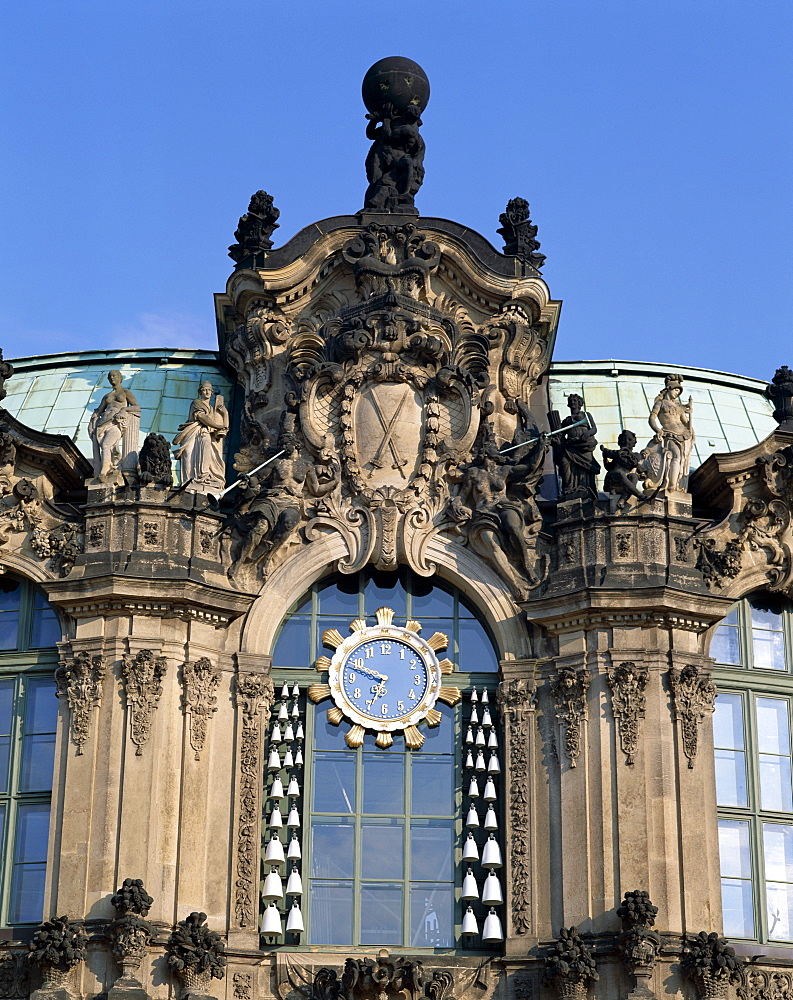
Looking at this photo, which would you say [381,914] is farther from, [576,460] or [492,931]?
[576,460]

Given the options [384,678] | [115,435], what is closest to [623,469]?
[384,678]

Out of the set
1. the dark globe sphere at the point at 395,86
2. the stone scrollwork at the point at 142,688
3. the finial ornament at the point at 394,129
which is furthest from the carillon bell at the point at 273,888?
the dark globe sphere at the point at 395,86

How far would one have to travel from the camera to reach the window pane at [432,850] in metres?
30.3

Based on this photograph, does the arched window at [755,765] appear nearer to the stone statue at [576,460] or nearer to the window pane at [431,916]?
the stone statue at [576,460]

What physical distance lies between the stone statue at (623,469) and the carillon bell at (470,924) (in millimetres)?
6214

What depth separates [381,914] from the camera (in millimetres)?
30094

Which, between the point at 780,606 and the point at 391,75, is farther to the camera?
the point at 391,75

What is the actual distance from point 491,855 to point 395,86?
12680mm

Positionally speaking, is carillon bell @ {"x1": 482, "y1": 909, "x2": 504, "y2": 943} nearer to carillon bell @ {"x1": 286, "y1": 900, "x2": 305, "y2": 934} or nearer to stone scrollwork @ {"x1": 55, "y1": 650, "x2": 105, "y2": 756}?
carillon bell @ {"x1": 286, "y1": 900, "x2": 305, "y2": 934}

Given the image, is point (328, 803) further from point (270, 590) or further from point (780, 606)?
point (780, 606)

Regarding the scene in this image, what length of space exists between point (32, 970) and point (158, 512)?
653 centimetres

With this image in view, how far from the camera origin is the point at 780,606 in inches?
1275

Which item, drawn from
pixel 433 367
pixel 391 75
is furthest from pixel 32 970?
pixel 391 75

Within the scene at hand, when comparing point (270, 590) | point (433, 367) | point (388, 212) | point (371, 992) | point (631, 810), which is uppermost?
point (388, 212)
